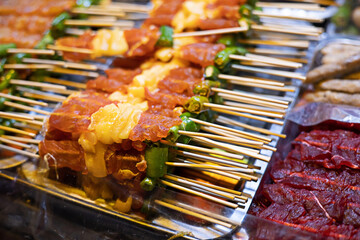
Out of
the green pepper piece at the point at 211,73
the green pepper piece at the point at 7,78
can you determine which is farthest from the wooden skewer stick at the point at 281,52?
the green pepper piece at the point at 7,78

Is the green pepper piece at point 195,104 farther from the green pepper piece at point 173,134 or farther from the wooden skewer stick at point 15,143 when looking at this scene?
the wooden skewer stick at point 15,143

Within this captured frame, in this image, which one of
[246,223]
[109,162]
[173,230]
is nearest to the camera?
[246,223]

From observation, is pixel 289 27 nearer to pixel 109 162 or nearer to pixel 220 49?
pixel 220 49

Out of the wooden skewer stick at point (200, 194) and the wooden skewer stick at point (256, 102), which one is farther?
the wooden skewer stick at point (256, 102)

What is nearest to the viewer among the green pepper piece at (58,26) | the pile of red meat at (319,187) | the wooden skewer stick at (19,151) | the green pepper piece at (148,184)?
the pile of red meat at (319,187)

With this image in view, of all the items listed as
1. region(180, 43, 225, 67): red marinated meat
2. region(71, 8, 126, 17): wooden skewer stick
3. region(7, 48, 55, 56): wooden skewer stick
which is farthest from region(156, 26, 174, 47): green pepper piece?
region(7, 48, 55, 56): wooden skewer stick

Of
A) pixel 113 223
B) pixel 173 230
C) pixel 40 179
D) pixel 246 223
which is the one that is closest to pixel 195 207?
pixel 173 230

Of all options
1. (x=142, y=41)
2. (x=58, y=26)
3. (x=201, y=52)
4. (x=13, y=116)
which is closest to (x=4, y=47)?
(x=58, y=26)
